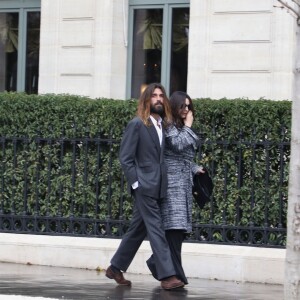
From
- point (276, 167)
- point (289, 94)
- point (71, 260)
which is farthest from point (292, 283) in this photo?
point (289, 94)

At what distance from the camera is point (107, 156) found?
39.8 feet

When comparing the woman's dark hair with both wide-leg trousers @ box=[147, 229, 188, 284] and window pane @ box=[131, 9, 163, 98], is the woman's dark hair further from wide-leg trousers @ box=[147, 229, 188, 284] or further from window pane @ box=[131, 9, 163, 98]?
window pane @ box=[131, 9, 163, 98]

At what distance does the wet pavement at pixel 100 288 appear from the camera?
9680 millimetres

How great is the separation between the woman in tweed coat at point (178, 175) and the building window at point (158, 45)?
547 cm

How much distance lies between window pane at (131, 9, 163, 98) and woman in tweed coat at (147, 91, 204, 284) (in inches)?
228

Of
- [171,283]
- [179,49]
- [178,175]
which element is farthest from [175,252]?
[179,49]

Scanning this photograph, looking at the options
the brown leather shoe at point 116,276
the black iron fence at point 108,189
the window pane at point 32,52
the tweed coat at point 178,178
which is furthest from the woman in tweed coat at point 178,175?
the window pane at point 32,52

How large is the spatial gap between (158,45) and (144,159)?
242 inches

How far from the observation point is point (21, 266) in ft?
39.4

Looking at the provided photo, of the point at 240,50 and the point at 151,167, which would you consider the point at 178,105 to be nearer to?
the point at 151,167

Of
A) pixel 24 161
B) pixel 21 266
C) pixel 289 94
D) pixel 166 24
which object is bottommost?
pixel 21 266

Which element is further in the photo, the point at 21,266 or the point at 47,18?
the point at 47,18

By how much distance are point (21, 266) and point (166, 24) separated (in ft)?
16.9

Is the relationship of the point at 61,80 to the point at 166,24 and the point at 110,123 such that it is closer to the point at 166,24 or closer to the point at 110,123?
the point at 166,24
